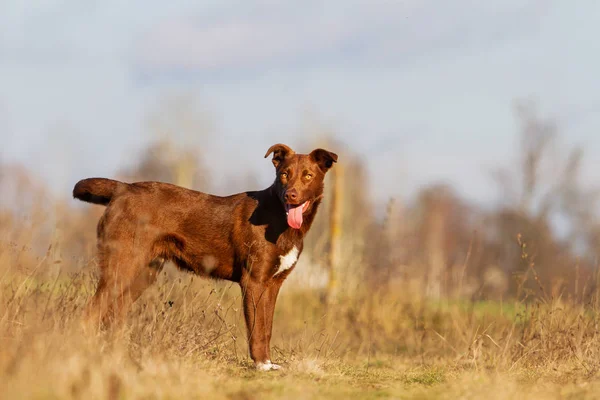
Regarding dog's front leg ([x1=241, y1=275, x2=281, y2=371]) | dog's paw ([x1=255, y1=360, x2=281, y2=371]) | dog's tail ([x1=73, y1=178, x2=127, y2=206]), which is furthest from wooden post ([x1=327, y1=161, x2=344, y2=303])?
dog's tail ([x1=73, y1=178, x2=127, y2=206])

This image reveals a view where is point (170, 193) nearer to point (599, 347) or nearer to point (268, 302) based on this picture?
point (268, 302)

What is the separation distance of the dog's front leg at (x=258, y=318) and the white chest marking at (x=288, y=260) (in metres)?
0.21

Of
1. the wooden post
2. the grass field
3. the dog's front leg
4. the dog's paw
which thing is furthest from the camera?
the wooden post

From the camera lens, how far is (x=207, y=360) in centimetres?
599

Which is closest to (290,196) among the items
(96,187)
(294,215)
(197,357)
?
(294,215)

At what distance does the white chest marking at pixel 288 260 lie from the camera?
6.57 metres

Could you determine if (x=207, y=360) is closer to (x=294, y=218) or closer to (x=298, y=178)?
(x=294, y=218)

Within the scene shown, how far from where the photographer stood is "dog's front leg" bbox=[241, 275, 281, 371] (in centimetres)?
625

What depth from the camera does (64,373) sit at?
4.01m

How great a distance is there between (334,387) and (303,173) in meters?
2.17

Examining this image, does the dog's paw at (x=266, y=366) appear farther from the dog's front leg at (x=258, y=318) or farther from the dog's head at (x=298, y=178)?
the dog's head at (x=298, y=178)

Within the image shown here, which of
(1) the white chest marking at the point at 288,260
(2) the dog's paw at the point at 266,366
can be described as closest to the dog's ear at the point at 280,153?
(1) the white chest marking at the point at 288,260

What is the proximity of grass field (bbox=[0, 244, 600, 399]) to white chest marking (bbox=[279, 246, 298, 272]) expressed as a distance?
0.62 metres

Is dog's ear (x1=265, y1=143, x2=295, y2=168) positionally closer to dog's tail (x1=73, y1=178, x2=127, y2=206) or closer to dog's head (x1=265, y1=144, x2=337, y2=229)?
dog's head (x1=265, y1=144, x2=337, y2=229)
